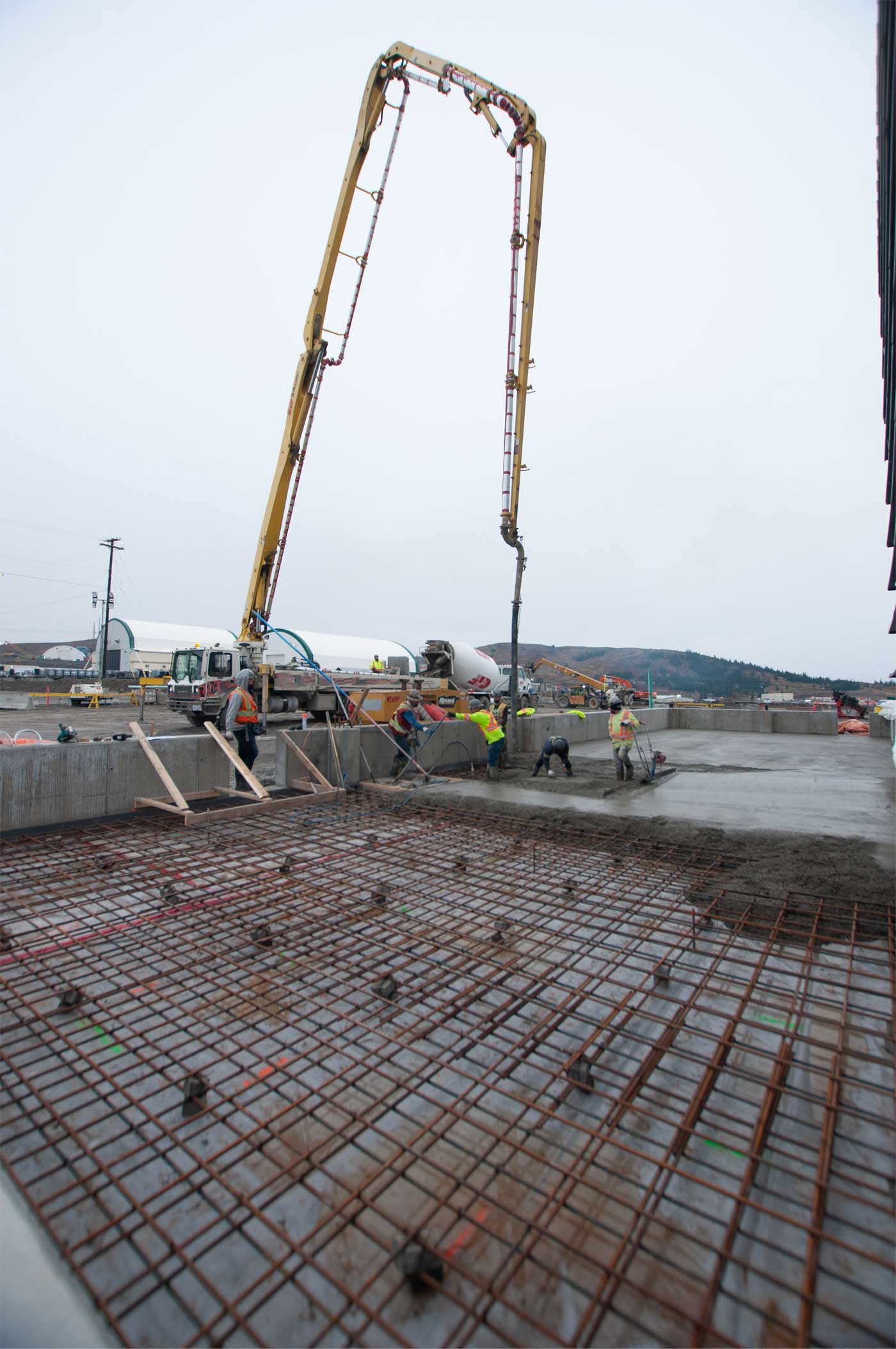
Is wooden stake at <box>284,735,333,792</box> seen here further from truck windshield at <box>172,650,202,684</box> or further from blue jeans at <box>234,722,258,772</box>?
truck windshield at <box>172,650,202,684</box>

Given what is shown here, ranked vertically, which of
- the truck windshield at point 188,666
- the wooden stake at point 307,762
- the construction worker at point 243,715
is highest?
the truck windshield at point 188,666

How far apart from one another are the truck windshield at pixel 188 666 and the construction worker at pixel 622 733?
11768 mm

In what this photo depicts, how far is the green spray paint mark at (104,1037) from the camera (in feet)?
8.77

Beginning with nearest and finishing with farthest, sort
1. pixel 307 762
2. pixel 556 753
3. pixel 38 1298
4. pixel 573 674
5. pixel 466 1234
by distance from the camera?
1. pixel 38 1298
2. pixel 466 1234
3. pixel 307 762
4. pixel 556 753
5. pixel 573 674

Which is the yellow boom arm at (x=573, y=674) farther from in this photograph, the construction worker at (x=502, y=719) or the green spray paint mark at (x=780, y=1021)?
the green spray paint mark at (x=780, y=1021)

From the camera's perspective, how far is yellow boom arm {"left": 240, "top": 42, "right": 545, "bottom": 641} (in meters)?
11.9

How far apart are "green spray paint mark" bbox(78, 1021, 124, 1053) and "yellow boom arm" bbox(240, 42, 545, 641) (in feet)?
31.7

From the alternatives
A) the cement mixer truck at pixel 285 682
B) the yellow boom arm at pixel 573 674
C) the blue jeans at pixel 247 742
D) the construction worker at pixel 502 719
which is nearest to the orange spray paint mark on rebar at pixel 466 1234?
the blue jeans at pixel 247 742

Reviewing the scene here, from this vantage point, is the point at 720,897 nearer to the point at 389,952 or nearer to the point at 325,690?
the point at 389,952

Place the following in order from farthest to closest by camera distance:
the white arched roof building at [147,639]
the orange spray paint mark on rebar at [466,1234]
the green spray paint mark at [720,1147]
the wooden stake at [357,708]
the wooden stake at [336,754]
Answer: the white arched roof building at [147,639]
the wooden stake at [357,708]
the wooden stake at [336,754]
the green spray paint mark at [720,1147]
the orange spray paint mark on rebar at [466,1234]

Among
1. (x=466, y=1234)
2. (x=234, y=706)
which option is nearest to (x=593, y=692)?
(x=234, y=706)

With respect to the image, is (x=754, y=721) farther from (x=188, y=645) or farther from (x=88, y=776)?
(x=188, y=645)

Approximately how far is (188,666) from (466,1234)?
1711cm

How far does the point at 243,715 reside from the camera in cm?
776
